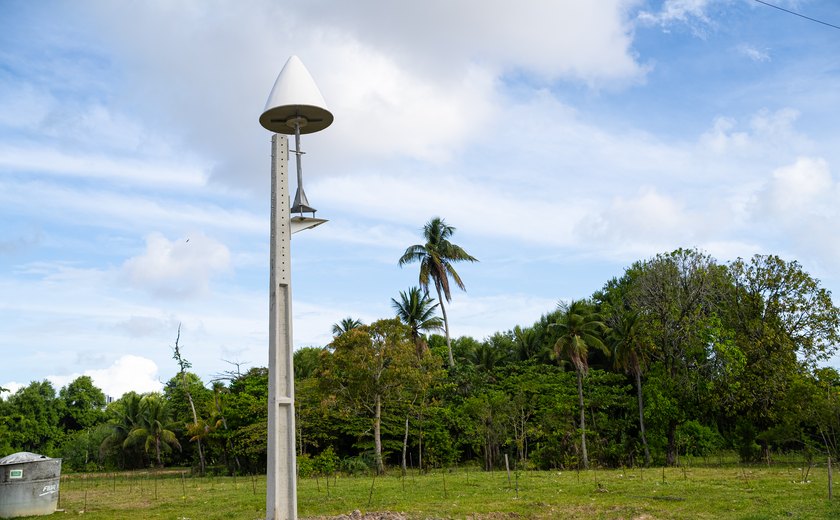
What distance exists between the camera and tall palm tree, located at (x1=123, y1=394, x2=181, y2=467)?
4559 cm

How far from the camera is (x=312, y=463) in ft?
99.1

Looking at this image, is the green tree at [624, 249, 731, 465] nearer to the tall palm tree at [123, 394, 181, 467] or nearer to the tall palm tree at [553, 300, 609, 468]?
the tall palm tree at [553, 300, 609, 468]

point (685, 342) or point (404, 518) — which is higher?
point (685, 342)

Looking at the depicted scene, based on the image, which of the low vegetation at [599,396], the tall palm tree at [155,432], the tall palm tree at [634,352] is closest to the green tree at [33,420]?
the tall palm tree at [155,432]

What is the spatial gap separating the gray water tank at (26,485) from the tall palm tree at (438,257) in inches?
1068

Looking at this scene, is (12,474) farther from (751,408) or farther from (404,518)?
(751,408)

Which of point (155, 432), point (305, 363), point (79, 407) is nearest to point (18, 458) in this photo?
point (305, 363)

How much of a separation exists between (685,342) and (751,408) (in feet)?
12.6

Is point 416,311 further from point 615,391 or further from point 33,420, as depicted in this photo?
point 33,420

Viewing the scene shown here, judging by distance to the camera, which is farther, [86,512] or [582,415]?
[582,415]

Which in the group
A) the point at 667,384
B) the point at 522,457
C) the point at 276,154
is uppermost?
the point at 276,154

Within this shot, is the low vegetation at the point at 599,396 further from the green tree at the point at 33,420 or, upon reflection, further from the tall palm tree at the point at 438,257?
the green tree at the point at 33,420

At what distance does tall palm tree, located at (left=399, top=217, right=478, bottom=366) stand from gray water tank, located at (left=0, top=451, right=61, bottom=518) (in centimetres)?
2713

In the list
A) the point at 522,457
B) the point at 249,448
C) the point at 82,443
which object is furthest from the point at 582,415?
the point at 82,443
